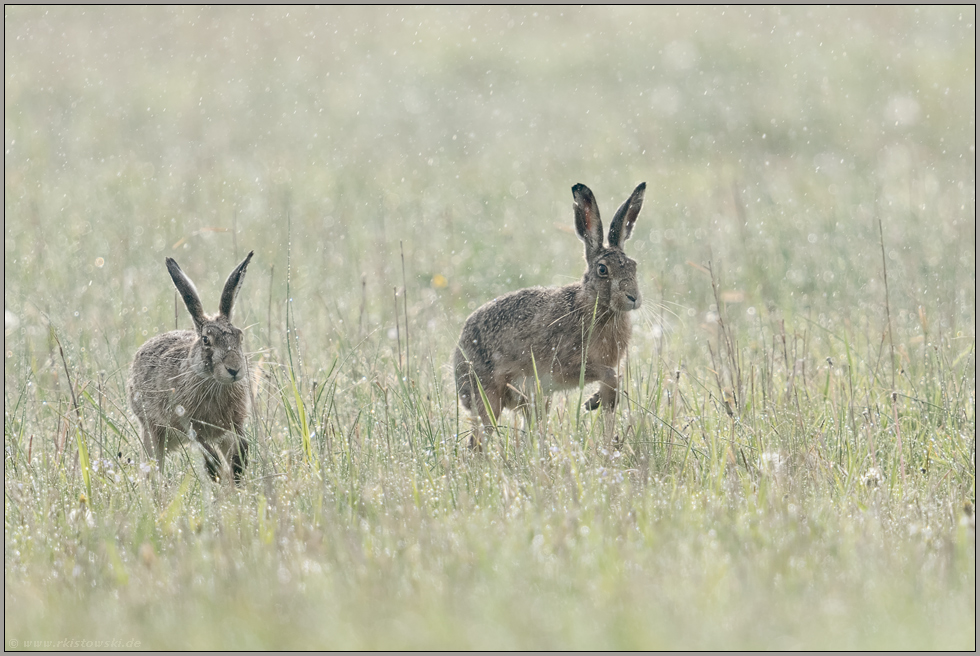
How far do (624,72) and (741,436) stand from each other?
15.6 m

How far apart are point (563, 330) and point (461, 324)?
1791mm

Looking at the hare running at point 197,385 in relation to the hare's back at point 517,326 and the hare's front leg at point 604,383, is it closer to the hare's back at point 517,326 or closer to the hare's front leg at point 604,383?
the hare's back at point 517,326

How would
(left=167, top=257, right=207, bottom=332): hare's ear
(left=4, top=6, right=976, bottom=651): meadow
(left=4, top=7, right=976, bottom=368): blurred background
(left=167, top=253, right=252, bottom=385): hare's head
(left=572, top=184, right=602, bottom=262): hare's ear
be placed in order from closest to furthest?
(left=4, top=6, right=976, bottom=651): meadow < (left=167, top=253, right=252, bottom=385): hare's head < (left=167, top=257, right=207, bottom=332): hare's ear < (left=572, top=184, right=602, bottom=262): hare's ear < (left=4, top=7, right=976, bottom=368): blurred background

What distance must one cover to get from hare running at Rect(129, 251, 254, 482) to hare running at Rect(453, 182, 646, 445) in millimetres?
1313

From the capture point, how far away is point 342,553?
13.4 ft

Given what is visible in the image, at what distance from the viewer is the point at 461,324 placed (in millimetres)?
8078

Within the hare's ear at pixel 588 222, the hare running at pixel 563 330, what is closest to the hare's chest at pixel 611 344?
the hare running at pixel 563 330

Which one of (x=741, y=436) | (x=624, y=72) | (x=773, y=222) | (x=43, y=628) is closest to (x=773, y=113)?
(x=624, y=72)

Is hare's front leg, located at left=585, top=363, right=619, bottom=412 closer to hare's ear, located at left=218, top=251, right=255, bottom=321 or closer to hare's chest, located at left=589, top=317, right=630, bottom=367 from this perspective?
hare's chest, located at left=589, top=317, right=630, bottom=367

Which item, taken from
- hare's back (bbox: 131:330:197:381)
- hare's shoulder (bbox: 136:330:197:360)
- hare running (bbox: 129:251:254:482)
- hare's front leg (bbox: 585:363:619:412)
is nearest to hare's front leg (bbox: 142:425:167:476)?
hare running (bbox: 129:251:254:482)

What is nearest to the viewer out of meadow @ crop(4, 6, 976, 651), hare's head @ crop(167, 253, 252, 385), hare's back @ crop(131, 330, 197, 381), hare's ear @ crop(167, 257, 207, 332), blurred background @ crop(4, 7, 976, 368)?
meadow @ crop(4, 6, 976, 651)

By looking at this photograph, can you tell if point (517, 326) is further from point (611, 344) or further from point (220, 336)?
point (220, 336)

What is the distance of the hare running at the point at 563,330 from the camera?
6.27m

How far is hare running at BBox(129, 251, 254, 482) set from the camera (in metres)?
5.85
